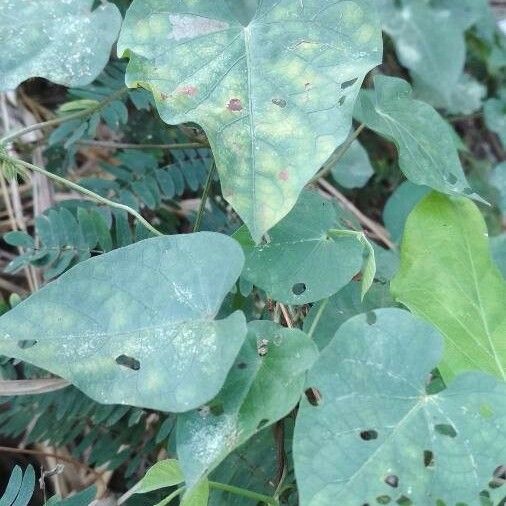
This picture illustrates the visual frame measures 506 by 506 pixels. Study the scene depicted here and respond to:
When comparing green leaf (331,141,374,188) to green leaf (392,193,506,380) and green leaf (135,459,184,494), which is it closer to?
green leaf (392,193,506,380)

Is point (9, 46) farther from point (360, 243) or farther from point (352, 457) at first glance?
point (352, 457)

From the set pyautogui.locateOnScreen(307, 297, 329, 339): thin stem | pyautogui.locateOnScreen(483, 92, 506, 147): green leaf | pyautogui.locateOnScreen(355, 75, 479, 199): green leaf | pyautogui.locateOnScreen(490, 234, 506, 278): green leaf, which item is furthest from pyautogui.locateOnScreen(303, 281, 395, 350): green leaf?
pyautogui.locateOnScreen(483, 92, 506, 147): green leaf

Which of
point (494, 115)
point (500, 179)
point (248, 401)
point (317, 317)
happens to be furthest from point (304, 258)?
point (494, 115)

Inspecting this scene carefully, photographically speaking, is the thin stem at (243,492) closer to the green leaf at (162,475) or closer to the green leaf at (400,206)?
the green leaf at (162,475)

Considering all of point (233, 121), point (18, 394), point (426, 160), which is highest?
point (233, 121)

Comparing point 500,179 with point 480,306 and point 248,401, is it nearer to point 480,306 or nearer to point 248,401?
point 480,306

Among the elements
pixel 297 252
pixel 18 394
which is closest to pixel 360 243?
pixel 297 252
